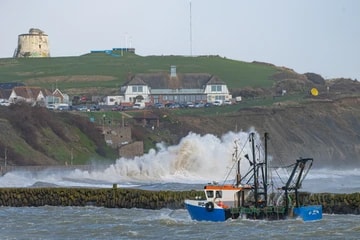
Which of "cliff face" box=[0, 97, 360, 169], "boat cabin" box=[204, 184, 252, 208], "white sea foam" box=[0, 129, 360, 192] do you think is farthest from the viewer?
"cliff face" box=[0, 97, 360, 169]

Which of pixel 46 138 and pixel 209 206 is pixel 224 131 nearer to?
pixel 46 138

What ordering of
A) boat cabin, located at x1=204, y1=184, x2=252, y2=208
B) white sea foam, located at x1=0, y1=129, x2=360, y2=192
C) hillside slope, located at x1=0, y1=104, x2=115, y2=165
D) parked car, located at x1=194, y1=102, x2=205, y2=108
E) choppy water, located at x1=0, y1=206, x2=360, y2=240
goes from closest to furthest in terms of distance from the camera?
choppy water, located at x1=0, y1=206, x2=360, y2=240
boat cabin, located at x1=204, y1=184, x2=252, y2=208
white sea foam, located at x1=0, y1=129, x2=360, y2=192
hillside slope, located at x1=0, y1=104, x2=115, y2=165
parked car, located at x1=194, y1=102, x2=205, y2=108

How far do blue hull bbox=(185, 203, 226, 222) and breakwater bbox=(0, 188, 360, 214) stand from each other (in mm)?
7129

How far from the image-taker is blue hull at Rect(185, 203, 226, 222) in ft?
177

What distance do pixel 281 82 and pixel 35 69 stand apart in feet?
125

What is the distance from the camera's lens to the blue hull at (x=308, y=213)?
53469mm

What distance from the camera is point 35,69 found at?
197 meters

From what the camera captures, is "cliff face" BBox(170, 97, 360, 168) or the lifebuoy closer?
the lifebuoy

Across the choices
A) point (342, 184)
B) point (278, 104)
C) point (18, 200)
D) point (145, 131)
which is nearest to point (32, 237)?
point (18, 200)

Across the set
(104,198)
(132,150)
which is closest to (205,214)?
(104,198)

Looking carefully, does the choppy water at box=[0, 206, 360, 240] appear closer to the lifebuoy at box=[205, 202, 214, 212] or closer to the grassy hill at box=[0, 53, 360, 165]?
the lifebuoy at box=[205, 202, 214, 212]

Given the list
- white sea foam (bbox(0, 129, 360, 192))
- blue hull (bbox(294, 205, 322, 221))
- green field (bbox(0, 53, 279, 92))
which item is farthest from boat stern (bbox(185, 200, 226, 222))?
green field (bbox(0, 53, 279, 92))

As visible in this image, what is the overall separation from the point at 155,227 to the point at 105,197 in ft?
39.8

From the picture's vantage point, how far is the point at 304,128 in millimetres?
153500
